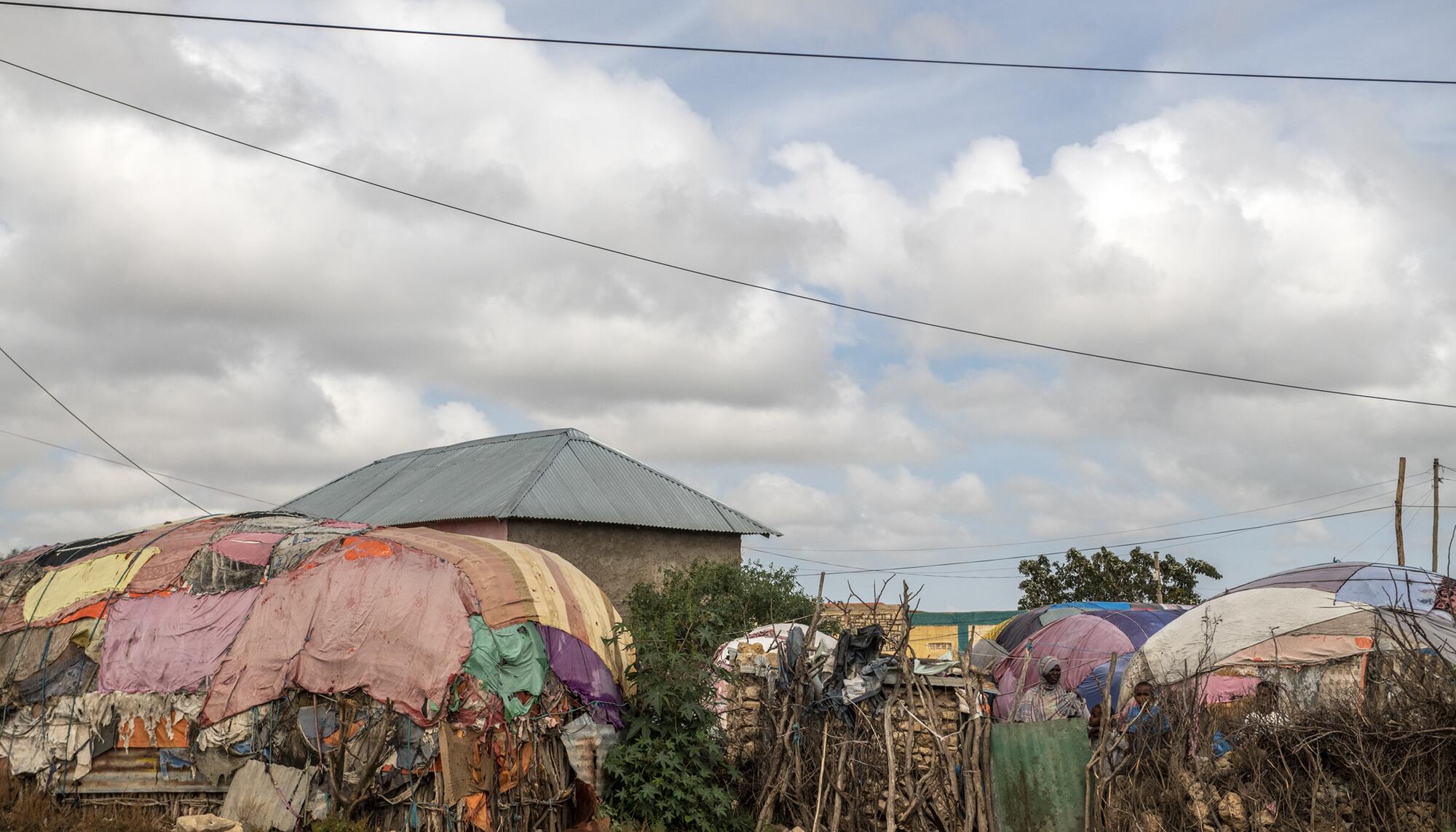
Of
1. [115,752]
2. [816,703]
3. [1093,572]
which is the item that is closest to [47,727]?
[115,752]

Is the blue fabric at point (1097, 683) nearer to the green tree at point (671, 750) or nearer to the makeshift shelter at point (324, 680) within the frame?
the green tree at point (671, 750)

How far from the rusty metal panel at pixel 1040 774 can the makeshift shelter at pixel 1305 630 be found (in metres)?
2.27

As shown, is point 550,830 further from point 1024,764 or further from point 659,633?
point 1024,764

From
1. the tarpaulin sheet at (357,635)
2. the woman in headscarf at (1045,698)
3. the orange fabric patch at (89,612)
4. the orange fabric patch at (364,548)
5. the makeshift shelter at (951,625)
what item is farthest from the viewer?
the makeshift shelter at (951,625)

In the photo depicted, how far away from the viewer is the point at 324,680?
14.0 metres

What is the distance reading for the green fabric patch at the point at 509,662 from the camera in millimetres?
14008

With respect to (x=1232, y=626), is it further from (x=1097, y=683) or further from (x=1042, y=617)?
(x=1042, y=617)

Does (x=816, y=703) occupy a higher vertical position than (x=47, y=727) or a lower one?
higher

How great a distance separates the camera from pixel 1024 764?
43.1ft

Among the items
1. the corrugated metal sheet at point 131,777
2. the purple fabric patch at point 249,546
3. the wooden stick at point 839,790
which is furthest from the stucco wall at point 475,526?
the wooden stick at point 839,790

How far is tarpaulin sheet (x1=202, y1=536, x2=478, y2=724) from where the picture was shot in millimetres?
13883

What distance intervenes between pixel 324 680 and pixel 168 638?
267 cm

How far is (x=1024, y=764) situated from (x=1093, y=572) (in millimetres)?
28904

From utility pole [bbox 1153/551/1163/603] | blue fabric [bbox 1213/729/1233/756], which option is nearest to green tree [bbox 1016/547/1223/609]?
utility pole [bbox 1153/551/1163/603]
